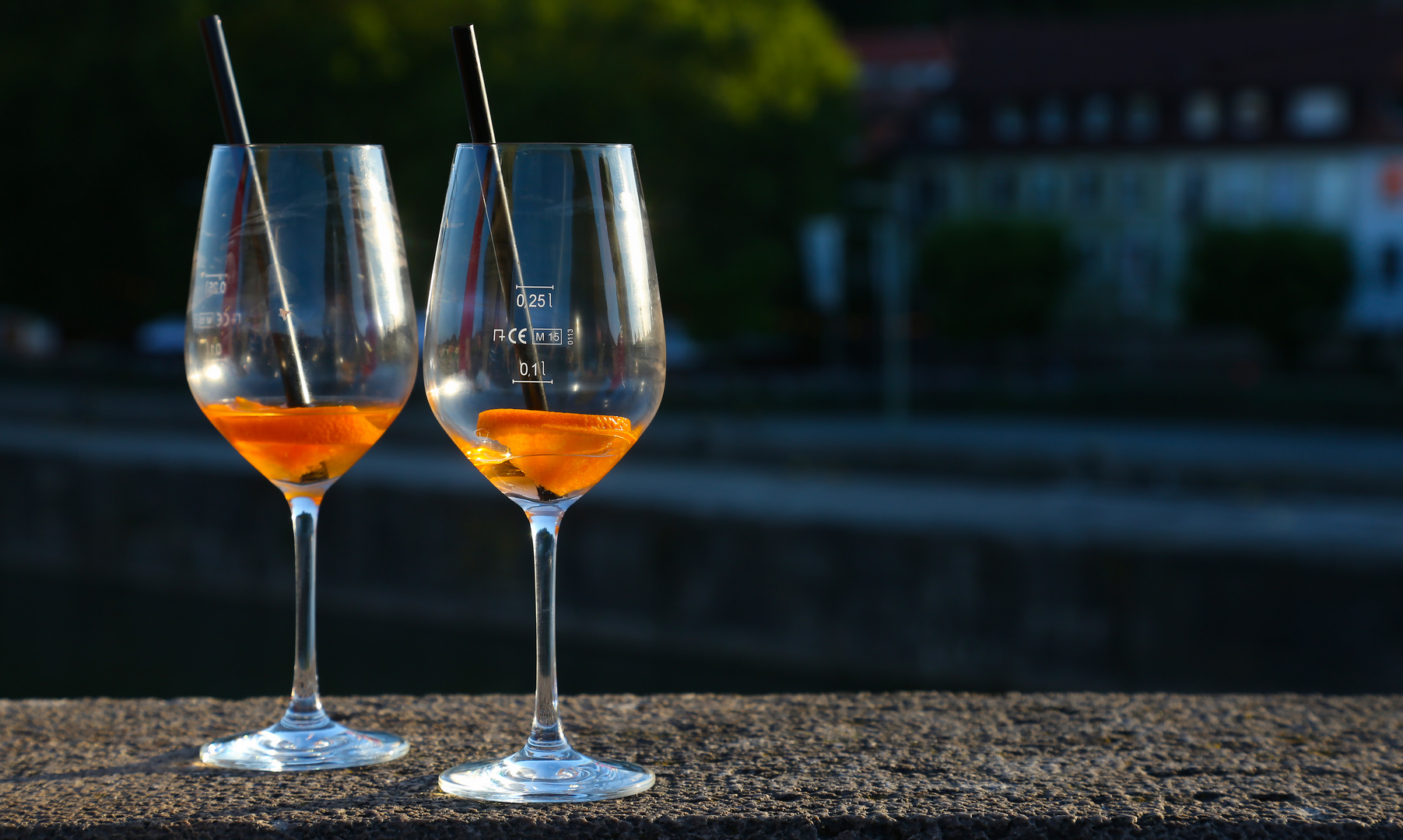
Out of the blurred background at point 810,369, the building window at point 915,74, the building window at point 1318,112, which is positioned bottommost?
the blurred background at point 810,369

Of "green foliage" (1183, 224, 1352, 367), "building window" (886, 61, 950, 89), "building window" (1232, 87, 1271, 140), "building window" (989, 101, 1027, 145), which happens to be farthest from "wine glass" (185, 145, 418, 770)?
"building window" (886, 61, 950, 89)

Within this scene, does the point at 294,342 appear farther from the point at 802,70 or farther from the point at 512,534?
the point at 802,70

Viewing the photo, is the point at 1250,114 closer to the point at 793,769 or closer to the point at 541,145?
the point at 793,769

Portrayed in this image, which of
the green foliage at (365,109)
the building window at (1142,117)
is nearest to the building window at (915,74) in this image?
the building window at (1142,117)

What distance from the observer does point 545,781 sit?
69.8 inches

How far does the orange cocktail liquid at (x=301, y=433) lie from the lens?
76.7 inches

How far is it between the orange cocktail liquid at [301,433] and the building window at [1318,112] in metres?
57.3

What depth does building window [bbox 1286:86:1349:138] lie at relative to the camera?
55094 mm

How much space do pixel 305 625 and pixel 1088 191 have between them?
59100 mm

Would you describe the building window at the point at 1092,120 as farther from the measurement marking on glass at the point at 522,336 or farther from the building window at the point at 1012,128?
the measurement marking on glass at the point at 522,336

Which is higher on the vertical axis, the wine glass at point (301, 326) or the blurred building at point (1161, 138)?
the blurred building at point (1161, 138)

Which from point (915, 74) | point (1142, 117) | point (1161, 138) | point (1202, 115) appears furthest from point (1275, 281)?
point (915, 74)

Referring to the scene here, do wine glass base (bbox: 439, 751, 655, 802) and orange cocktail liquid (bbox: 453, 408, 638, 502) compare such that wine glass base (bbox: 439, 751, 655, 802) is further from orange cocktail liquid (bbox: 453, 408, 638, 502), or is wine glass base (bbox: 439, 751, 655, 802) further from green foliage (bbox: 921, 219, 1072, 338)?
green foliage (bbox: 921, 219, 1072, 338)

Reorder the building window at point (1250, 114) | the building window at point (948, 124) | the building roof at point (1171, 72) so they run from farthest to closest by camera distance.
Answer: the building window at point (948, 124) < the building window at point (1250, 114) < the building roof at point (1171, 72)
